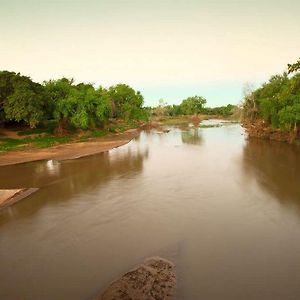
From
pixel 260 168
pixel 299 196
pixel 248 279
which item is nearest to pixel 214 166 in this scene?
pixel 260 168

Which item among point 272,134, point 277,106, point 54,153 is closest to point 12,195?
point 54,153

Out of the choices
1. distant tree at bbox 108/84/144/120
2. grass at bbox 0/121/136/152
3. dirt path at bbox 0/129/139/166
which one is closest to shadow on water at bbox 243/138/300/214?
dirt path at bbox 0/129/139/166

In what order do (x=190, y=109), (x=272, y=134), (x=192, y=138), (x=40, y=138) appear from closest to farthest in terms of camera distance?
1. (x=40, y=138)
2. (x=272, y=134)
3. (x=192, y=138)
4. (x=190, y=109)

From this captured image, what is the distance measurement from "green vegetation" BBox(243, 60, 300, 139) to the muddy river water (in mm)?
12748

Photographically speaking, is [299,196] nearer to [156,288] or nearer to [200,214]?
[200,214]

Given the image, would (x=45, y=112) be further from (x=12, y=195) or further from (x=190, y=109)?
(x=190, y=109)

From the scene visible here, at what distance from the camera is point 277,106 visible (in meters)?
53.6

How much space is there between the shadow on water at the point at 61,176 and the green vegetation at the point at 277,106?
59.6 feet

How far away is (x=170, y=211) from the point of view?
2031 centimetres

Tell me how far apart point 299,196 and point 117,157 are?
79.4 ft

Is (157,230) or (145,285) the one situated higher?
(145,285)

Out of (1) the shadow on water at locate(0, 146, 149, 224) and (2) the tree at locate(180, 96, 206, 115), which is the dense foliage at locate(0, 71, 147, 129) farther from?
(2) the tree at locate(180, 96, 206, 115)

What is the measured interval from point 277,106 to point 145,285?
160 ft

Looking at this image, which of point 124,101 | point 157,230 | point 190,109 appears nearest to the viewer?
point 157,230
